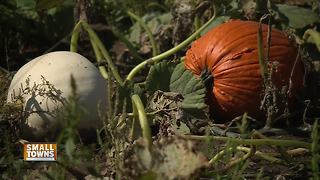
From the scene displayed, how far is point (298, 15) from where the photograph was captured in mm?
3480

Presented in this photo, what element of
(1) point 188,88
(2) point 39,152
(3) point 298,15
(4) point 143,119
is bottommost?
(2) point 39,152

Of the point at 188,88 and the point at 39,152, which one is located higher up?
the point at 188,88

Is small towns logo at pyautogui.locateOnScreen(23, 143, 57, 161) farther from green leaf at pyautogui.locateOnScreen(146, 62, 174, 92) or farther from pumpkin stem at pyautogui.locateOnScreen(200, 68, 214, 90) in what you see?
pumpkin stem at pyautogui.locateOnScreen(200, 68, 214, 90)

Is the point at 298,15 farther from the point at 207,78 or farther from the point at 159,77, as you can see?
the point at 159,77

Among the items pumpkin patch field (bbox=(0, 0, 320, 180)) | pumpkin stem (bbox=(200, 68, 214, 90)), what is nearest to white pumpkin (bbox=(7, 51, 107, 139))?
pumpkin patch field (bbox=(0, 0, 320, 180))

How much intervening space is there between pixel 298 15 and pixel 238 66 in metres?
0.75

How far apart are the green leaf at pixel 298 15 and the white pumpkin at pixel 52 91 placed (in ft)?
3.91

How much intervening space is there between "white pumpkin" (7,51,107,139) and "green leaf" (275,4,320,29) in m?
1.19

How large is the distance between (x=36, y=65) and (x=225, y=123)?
881 mm

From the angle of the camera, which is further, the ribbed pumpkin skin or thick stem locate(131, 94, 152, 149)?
the ribbed pumpkin skin

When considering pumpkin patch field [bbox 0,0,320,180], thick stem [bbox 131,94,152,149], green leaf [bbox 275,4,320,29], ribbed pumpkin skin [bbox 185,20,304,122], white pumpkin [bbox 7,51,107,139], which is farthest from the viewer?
green leaf [bbox 275,4,320,29]

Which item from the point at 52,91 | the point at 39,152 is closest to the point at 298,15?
the point at 52,91

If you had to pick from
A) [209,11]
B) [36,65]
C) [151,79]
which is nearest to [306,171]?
[151,79]

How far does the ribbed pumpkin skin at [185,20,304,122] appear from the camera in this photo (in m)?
2.89
